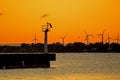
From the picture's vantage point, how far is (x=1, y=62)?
122062 millimetres

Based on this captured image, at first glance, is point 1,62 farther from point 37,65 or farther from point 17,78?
point 17,78

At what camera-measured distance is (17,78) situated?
99188 millimetres

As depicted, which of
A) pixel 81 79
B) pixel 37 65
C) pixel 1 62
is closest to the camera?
pixel 81 79

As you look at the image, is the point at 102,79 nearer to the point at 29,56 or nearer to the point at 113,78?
the point at 113,78

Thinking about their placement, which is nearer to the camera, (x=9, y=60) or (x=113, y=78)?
(x=113, y=78)

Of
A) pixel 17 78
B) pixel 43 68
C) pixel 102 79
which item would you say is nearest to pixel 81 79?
pixel 102 79

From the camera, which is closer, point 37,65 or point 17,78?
point 17,78

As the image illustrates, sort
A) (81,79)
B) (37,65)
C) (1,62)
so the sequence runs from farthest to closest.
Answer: (37,65) → (1,62) → (81,79)

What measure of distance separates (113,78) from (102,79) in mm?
3641

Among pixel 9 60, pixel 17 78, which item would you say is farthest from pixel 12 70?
pixel 17 78

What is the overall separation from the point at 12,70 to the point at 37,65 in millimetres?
7577

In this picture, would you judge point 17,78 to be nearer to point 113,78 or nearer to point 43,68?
point 113,78

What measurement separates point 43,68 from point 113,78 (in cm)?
3588

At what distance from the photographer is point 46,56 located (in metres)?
128
